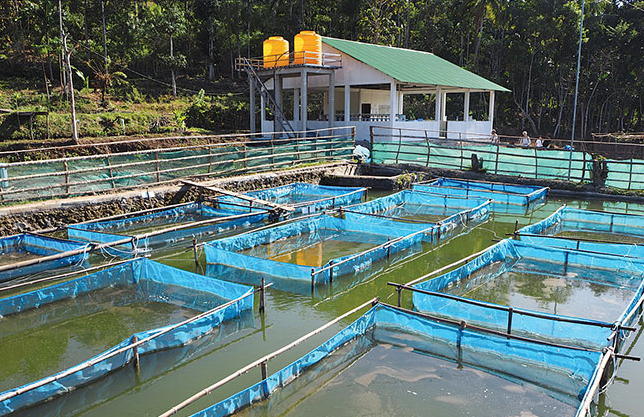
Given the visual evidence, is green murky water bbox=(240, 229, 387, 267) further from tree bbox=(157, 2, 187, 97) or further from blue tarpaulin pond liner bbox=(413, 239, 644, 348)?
tree bbox=(157, 2, 187, 97)

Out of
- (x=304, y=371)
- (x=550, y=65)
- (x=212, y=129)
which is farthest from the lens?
(x=550, y=65)

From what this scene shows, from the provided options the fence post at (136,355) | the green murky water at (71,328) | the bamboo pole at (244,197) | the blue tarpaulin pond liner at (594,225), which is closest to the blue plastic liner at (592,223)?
the blue tarpaulin pond liner at (594,225)

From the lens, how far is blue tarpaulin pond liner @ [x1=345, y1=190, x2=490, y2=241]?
1536 cm

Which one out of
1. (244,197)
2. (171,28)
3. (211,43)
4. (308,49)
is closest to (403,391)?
(244,197)

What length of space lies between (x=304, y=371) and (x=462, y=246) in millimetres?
7428

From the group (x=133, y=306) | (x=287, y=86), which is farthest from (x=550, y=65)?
(x=133, y=306)

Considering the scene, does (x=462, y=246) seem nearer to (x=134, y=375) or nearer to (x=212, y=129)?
(x=134, y=375)

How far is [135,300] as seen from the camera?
375 inches

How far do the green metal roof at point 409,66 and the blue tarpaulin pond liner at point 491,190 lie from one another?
7.70m

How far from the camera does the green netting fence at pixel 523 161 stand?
60.7ft

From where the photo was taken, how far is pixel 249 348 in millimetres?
7898

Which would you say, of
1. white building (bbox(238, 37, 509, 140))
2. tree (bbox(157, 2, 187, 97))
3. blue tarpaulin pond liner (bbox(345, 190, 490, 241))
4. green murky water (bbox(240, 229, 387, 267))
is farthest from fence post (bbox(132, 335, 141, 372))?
tree (bbox(157, 2, 187, 97))

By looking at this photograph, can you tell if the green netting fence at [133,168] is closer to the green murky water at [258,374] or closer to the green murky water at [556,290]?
the green murky water at [258,374]

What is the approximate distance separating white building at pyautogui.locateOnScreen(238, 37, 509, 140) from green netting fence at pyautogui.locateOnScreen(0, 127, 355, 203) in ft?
18.8
